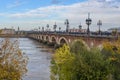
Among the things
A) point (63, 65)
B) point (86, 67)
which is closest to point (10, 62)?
point (86, 67)

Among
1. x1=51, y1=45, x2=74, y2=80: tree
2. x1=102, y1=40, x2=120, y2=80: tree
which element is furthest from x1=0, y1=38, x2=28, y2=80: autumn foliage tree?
x1=102, y1=40, x2=120, y2=80: tree

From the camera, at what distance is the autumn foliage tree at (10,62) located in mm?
20594

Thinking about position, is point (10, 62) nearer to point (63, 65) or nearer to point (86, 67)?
point (86, 67)

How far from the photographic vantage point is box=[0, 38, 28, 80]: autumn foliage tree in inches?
811

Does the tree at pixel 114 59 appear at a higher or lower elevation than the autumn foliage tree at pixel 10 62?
lower

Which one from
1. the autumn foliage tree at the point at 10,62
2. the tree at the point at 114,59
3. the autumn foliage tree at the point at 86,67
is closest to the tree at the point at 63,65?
the autumn foliage tree at the point at 86,67

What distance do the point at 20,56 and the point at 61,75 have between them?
14.5 metres

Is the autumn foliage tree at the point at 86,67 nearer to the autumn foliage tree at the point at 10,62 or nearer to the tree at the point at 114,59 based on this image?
the tree at the point at 114,59

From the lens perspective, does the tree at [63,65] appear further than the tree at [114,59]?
No

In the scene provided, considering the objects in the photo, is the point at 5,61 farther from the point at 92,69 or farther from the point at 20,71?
the point at 92,69

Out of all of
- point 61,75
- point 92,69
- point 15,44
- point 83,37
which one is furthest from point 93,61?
point 83,37

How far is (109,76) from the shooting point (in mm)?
33719

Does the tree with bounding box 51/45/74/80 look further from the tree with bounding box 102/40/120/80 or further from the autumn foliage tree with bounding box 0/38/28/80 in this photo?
the autumn foliage tree with bounding box 0/38/28/80

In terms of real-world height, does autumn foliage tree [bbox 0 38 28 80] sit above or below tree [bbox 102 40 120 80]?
above
